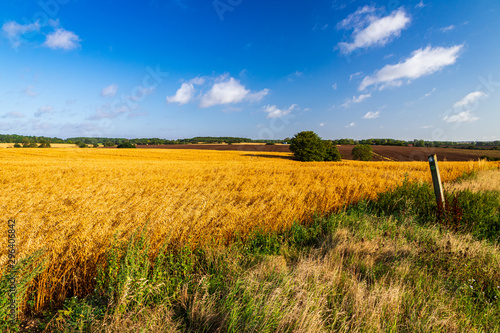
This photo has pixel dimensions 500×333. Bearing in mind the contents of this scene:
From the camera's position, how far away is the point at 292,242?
377 cm

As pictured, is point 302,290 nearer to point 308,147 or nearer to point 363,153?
point 308,147

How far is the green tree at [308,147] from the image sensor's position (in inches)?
1797

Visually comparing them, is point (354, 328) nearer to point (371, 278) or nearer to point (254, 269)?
point (371, 278)

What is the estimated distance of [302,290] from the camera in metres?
2.15

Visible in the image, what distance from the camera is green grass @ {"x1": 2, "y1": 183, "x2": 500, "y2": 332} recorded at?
75.0 inches

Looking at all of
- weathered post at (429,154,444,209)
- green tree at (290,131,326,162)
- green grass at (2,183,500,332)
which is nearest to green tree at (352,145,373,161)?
green tree at (290,131,326,162)

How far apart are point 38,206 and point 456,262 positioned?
348 inches

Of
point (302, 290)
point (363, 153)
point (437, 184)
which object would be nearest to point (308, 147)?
point (363, 153)

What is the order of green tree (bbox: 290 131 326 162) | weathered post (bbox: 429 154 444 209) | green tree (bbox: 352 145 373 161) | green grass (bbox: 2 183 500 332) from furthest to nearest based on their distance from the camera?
green tree (bbox: 352 145 373 161) < green tree (bbox: 290 131 326 162) < weathered post (bbox: 429 154 444 209) < green grass (bbox: 2 183 500 332)

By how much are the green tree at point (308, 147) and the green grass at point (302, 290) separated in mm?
42996

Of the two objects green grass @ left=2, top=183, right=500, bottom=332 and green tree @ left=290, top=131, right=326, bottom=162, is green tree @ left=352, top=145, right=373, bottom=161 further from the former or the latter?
green grass @ left=2, top=183, right=500, bottom=332

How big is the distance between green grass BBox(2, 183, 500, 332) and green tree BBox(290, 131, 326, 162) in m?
43.0

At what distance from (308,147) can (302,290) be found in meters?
46.4

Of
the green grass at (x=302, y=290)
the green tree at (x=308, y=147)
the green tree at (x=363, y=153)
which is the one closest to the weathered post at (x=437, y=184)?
the green grass at (x=302, y=290)
